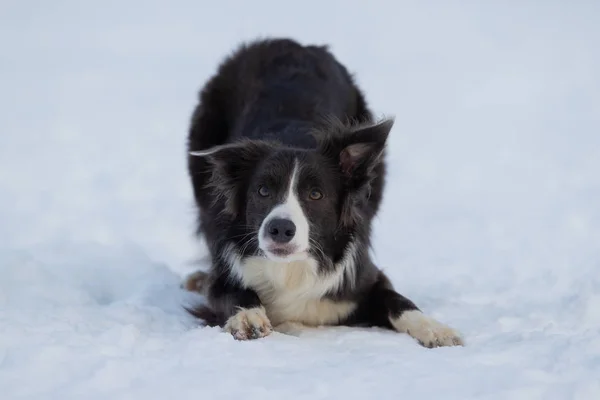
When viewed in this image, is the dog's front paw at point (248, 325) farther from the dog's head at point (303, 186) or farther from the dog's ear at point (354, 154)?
the dog's ear at point (354, 154)

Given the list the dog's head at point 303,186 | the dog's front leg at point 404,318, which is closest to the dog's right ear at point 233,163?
the dog's head at point 303,186

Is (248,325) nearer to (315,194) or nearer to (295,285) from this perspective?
(295,285)

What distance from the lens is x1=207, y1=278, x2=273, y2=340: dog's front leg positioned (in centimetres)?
512

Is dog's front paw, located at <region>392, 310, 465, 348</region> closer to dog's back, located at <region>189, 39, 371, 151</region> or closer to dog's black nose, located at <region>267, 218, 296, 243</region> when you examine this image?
dog's black nose, located at <region>267, 218, 296, 243</region>

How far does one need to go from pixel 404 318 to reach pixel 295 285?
0.76 m

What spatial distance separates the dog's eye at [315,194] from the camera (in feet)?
17.4

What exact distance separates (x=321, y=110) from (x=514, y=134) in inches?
364

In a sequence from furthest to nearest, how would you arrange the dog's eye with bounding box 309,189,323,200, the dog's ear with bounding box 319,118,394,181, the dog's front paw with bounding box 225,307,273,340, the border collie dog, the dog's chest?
the dog's chest → the dog's ear with bounding box 319,118,394,181 → the dog's eye with bounding box 309,189,323,200 → the border collie dog → the dog's front paw with bounding box 225,307,273,340

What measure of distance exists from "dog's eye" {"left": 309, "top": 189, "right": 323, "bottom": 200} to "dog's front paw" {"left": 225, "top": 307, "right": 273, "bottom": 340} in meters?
0.82

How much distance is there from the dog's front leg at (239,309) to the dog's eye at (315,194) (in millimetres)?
816

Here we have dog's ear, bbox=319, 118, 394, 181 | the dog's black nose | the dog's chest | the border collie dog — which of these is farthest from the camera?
the dog's chest

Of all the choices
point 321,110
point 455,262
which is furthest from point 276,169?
point 455,262

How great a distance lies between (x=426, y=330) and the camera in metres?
5.30

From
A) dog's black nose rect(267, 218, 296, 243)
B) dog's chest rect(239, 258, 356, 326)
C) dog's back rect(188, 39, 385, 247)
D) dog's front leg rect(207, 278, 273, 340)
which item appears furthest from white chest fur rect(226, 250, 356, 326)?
dog's back rect(188, 39, 385, 247)
